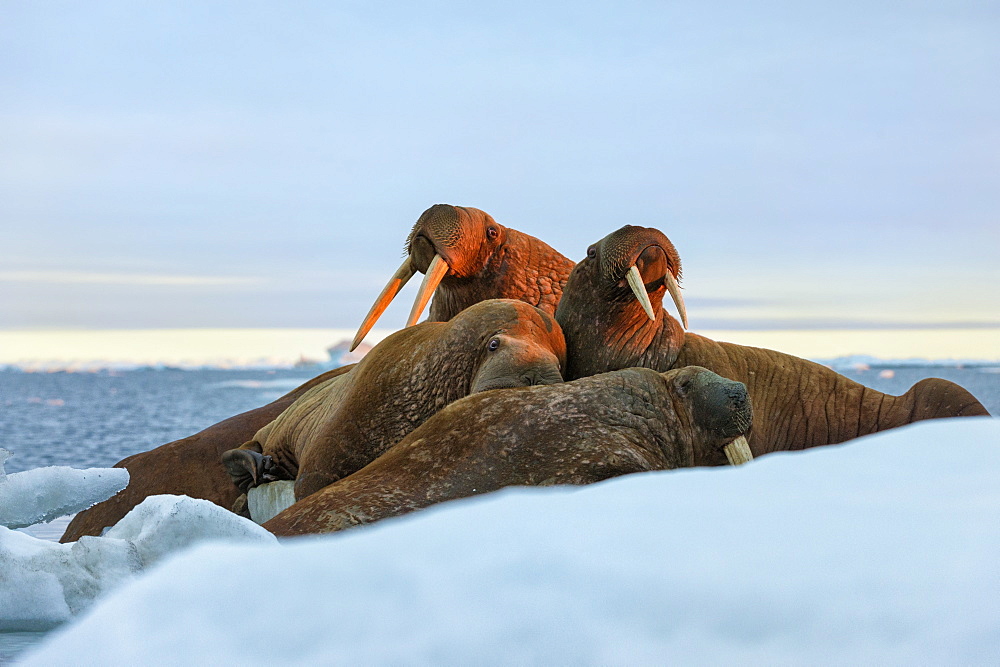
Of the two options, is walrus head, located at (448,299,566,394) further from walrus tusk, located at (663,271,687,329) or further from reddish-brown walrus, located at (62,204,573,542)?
reddish-brown walrus, located at (62,204,573,542)

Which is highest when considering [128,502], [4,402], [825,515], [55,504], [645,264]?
[645,264]

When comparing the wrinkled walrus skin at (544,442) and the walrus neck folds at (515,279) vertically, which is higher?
the walrus neck folds at (515,279)

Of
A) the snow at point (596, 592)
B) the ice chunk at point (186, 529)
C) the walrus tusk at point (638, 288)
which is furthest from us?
the walrus tusk at point (638, 288)

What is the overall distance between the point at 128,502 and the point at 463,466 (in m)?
3.96

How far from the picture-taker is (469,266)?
24.7 ft

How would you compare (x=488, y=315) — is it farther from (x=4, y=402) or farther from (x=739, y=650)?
(x=4, y=402)

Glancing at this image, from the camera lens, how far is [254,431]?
27.9ft

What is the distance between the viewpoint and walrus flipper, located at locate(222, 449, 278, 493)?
23.2 feet

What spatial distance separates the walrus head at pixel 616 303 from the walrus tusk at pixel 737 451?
125 centimetres

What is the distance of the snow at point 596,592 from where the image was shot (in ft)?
6.72

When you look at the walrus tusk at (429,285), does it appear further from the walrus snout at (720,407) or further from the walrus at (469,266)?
the walrus snout at (720,407)

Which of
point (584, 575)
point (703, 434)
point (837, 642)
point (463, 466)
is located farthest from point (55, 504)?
point (837, 642)

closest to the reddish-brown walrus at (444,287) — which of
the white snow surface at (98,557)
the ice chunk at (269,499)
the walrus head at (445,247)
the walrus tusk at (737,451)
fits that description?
the walrus head at (445,247)

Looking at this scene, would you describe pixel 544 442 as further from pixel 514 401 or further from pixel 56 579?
pixel 56 579
